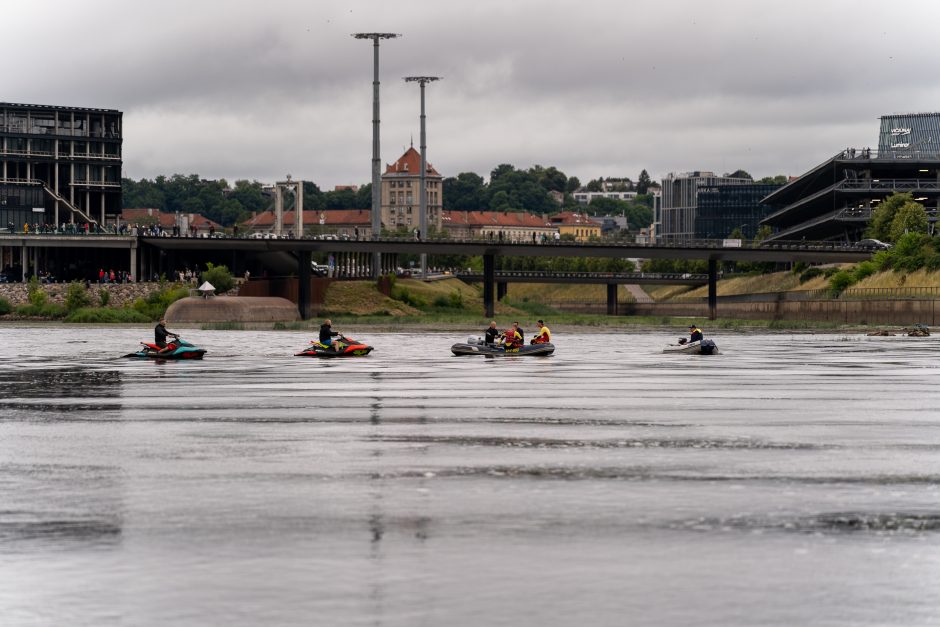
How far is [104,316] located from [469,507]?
102m

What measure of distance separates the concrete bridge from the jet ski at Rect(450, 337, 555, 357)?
2720 inches

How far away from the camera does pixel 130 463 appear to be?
83.2ft

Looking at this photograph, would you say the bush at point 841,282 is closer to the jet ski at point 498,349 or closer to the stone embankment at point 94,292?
the stone embankment at point 94,292

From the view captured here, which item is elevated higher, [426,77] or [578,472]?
[426,77]

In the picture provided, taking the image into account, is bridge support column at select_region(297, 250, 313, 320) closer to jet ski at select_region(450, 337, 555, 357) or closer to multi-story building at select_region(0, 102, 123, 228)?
multi-story building at select_region(0, 102, 123, 228)

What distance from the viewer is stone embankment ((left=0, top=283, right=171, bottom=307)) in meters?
123

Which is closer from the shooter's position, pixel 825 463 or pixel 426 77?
pixel 825 463

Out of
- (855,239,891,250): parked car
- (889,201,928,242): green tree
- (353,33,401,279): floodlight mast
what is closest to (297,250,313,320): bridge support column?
(353,33,401,279): floodlight mast

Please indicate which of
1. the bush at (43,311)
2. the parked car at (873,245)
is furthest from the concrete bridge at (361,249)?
the bush at (43,311)

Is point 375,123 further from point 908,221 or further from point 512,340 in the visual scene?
point 512,340

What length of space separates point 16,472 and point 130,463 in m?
1.98

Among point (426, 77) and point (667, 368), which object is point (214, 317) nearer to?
point (426, 77)

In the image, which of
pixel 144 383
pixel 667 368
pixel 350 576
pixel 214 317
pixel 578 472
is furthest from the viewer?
pixel 214 317

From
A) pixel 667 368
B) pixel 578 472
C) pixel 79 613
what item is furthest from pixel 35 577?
pixel 667 368
